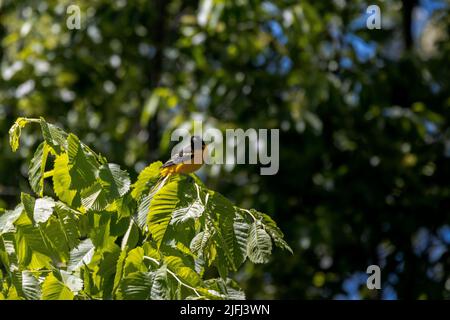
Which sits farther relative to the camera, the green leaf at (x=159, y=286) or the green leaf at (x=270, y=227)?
the green leaf at (x=270, y=227)

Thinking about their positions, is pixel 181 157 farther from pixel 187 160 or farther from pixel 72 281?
pixel 72 281

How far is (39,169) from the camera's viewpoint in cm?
240

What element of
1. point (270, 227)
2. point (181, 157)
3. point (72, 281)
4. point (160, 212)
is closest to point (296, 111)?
point (181, 157)

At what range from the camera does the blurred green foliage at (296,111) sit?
19.3ft

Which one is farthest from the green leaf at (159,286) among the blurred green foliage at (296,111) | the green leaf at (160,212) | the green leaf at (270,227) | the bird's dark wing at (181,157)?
the blurred green foliage at (296,111)

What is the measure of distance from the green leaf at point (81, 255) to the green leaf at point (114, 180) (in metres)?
0.17

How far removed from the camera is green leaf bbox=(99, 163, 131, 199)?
91.2 inches

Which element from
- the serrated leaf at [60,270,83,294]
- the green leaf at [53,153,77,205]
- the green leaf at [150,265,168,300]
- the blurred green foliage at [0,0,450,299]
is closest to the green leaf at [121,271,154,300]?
the green leaf at [150,265,168,300]

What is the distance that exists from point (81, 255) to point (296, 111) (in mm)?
3642

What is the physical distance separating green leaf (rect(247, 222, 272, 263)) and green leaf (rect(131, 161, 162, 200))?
32 centimetres

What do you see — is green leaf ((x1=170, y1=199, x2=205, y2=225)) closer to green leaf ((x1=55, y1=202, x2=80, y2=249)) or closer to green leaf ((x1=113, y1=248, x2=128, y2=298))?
green leaf ((x1=113, y1=248, x2=128, y2=298))

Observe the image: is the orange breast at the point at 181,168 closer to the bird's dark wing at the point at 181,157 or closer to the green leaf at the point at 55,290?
the bird's dark wing at the point at 181,157

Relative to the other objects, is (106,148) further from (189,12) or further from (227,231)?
(227,231)

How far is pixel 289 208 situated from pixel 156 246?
3756 mm
